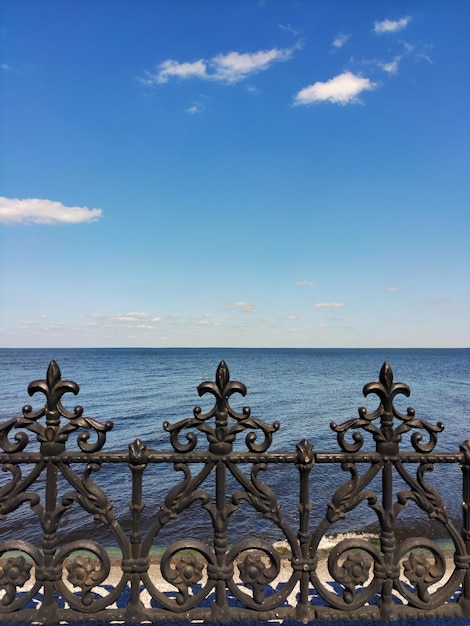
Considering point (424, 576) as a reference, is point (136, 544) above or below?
above

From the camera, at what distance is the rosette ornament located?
2.34 m

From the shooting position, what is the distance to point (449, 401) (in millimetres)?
31281

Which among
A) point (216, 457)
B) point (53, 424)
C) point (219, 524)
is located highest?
point (53, 424)

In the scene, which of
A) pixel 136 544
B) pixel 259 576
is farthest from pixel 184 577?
pixel 259 576

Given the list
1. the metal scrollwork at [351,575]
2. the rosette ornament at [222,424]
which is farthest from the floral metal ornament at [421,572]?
the rosette ornament at [222,424]

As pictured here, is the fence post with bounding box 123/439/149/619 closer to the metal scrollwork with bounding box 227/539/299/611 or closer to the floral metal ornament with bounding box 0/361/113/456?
the floral metal ornament with bounding box 0/361/113/456

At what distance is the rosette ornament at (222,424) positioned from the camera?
2.34 m

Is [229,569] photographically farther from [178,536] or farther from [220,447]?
[178,536]

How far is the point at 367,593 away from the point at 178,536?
653cm

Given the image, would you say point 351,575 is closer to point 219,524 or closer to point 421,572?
point 421,572

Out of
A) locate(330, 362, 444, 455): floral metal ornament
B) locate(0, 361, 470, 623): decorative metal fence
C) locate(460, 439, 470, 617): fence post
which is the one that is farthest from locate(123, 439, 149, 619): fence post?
locate(460, 439, 470, 617): fence post

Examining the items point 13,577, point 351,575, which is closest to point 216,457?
point 351,575

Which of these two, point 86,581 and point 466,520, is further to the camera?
point 466,520

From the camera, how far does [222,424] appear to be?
2400mm
